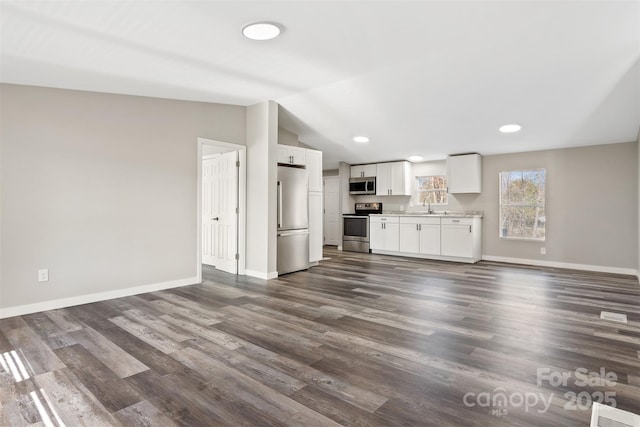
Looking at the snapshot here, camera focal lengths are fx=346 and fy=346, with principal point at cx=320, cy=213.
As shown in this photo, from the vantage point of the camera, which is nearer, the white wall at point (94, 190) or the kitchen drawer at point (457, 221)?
the white wall at point (94, 190)

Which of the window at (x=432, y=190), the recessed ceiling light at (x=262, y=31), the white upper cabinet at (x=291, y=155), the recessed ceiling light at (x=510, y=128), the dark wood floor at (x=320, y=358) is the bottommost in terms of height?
the dark wood floor at (x=320, y=358)

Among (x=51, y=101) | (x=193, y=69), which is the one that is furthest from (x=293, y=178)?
(x=51, y=101)

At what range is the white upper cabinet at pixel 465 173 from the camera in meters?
6.79

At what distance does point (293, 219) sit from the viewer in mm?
5434

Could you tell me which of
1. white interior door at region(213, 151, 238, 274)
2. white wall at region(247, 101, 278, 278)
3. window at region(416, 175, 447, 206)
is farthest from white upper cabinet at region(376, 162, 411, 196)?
white interior door at region(213, 151, 238, 274)

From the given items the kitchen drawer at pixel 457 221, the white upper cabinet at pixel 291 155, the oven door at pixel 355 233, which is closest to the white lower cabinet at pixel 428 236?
the kitchen drawer at pixel 457 221

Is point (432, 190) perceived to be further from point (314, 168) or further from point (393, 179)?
point (314, 168)

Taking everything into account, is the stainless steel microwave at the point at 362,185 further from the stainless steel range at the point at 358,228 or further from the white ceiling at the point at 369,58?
the white ceiling at the point at 369,58

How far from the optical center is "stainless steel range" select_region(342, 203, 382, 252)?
804 cm

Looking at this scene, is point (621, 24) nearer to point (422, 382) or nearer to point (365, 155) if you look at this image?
point (422, 382)

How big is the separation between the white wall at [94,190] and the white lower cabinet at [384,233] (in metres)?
4.22

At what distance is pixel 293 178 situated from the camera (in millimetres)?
5445

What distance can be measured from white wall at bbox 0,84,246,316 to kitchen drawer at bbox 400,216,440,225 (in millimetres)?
4283

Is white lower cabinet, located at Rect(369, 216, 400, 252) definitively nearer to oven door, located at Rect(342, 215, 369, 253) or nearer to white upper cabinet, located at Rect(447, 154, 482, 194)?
oven door, located at Rect(342, 215, 369, 253)
